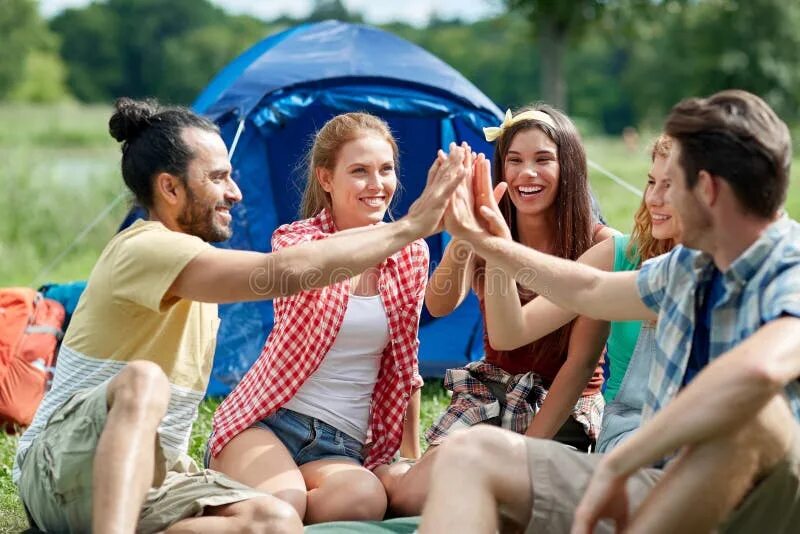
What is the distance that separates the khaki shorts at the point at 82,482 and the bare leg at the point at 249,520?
0.09ft

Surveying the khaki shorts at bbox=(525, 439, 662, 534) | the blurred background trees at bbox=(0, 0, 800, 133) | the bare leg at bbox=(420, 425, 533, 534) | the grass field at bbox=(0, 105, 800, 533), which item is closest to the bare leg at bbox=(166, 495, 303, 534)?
the bare leg at bbox=(420, 425, 533, 534)

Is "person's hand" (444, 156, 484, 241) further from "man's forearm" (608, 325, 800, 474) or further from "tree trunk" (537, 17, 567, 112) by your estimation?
"tree trunk" (537, 17, 567, 112)

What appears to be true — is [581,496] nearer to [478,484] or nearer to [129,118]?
[478,484]

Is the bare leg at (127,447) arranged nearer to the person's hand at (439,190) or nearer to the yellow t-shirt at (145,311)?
the yellow t-shirt at (145,311)

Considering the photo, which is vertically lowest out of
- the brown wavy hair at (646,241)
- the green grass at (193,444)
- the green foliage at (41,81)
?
the green grass at (193,444)

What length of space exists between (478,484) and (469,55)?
66.3 meters

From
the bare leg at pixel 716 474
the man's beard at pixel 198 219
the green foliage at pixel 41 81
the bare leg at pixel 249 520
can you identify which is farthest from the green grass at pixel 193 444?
the green foliage at pixel 41 81

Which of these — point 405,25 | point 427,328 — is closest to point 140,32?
point 405,25

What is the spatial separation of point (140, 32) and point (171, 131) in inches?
2519

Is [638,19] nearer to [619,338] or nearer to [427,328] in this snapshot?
[427,328]

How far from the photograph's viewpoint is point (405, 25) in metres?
70.4

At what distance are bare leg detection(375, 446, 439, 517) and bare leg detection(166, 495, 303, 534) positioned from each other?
0.46 m

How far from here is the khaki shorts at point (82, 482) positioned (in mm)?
2385

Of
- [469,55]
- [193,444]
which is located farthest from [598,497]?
[469,55]
